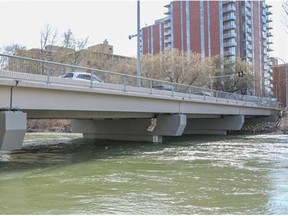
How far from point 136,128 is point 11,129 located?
15741 mm

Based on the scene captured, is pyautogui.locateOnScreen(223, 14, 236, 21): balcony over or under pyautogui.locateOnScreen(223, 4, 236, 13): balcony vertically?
under

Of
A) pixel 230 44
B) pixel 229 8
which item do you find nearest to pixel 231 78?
pixel 230 44

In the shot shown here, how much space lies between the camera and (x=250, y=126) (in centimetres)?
4744

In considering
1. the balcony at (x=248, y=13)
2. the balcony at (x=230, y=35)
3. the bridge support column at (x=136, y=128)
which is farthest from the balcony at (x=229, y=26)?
the bridge support column at (x=136, y=128)

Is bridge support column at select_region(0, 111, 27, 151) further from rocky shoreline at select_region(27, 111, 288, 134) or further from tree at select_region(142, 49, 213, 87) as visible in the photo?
tree at select_region(142, 49, 213, 87)

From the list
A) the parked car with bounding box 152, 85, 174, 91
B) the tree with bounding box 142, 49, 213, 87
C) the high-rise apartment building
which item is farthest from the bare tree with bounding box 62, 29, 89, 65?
the high-rise apartment building

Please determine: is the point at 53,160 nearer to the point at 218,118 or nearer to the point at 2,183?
the point at 2,183

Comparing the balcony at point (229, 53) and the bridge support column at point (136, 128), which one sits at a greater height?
the balcony at point (229, 53)

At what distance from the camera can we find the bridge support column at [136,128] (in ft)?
93.9

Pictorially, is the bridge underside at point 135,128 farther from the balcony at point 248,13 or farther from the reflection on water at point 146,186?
the balcony at point 248,13

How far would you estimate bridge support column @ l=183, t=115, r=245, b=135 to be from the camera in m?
40.3

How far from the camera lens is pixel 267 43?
125 metres

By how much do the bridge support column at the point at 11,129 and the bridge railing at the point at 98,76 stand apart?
165 cm

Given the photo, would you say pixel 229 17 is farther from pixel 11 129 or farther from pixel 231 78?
pixel 11 129
